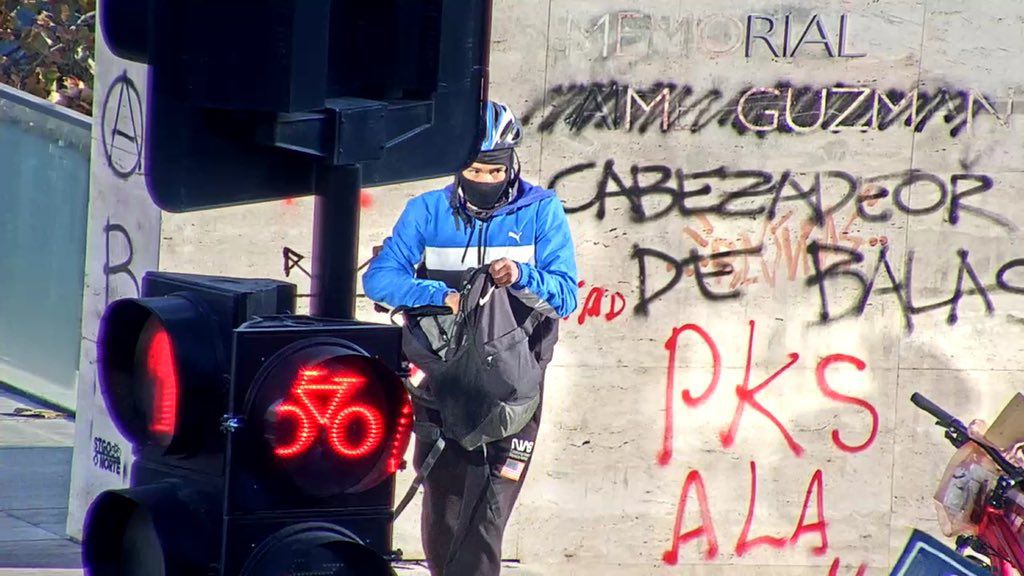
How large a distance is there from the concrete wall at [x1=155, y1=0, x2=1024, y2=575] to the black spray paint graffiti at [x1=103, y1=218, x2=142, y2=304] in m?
0.31

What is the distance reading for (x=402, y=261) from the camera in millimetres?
6762

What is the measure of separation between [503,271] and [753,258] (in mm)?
1755

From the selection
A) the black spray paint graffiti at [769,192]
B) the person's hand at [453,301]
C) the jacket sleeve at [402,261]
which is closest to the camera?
the person's hand at [453,301]

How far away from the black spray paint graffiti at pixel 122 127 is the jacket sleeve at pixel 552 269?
6.10ft

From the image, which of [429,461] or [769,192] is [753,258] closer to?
[769,192]

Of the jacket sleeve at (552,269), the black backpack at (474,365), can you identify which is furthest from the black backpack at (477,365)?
the jacket sleeve at (552,269)

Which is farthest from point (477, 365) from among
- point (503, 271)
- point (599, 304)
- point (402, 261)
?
point (599, 304)

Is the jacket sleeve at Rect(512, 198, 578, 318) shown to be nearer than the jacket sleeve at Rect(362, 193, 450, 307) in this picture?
Yes

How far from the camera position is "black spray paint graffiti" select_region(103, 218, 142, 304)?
7.75 metres

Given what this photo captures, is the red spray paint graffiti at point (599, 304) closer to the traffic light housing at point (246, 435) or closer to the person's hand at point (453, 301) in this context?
the person's hand at point (453, 301)

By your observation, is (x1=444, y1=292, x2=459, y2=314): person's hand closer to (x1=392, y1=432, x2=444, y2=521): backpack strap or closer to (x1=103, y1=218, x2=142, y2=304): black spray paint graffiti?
(x1=392, y1=432, x2=444, y2=521): backpack strap

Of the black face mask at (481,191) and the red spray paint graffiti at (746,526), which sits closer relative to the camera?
the black face mask at (481,191)

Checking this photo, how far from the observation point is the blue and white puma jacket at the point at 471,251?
6.64m

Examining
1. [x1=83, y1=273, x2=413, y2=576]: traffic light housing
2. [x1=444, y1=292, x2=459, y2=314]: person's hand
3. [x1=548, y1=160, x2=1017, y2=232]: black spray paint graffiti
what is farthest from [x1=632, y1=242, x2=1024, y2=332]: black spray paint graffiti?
[x1=83, y1=273, x2=413, y2=576]: traffic light housing
